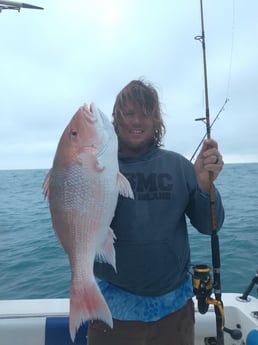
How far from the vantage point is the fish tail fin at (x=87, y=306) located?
1.67 metres

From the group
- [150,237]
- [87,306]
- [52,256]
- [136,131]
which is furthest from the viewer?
[52,256]

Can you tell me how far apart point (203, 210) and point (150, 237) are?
1.41 feet

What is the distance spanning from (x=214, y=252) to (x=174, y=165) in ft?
2.74

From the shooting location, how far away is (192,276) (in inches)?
95.5

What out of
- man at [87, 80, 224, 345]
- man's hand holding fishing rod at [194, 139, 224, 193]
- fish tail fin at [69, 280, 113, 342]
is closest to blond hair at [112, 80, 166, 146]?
man at [87, 80, 224, 345]

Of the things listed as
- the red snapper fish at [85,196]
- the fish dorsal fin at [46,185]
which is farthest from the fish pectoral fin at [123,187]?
the fish dorsal fin at [46,185]

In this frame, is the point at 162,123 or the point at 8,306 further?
the point at 8,306

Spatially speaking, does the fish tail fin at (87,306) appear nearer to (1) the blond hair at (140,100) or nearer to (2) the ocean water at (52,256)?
(1) the blond hair at (140,100)

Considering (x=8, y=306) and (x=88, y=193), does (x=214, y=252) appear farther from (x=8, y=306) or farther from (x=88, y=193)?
(x=8, y=306)

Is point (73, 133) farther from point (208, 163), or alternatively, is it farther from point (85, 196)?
point (208, 163)

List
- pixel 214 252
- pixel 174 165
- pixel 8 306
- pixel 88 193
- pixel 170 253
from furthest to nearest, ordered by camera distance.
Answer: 1. pixel 8 306
2. pixel 214 252
3. pixel 174 165
4. pixel 170 253
5. pixel 88 193

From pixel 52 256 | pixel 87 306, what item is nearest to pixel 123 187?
pixel 87 306

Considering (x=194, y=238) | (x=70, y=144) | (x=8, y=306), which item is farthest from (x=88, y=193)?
(x=194, y=238)

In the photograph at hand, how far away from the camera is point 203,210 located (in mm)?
2246
